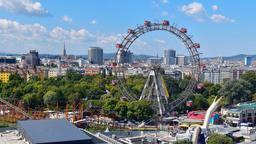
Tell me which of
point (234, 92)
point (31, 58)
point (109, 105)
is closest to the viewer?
point (109, 105)

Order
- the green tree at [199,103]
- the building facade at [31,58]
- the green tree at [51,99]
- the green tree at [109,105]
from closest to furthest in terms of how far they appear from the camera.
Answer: the green tree at [109,105] < the green tree at [199,103] < the green tree at [51,99] < the building facade at [31,58]

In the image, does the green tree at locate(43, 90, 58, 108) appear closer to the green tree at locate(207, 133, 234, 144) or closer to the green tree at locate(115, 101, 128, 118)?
the green tree at locate(115, 101, 128, 118)

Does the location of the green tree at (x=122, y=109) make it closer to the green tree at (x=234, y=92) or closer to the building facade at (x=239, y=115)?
the building facade at (x=239, y=115)

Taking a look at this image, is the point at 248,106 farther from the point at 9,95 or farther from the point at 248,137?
the point at 9,95

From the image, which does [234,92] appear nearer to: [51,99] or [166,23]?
[166,23]

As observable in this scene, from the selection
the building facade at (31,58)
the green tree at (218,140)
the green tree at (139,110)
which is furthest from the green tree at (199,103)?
the building facade at (31,58)

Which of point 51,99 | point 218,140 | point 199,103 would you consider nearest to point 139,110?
point 199,103
